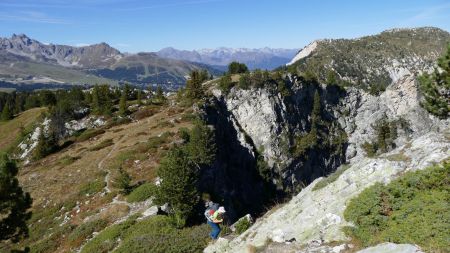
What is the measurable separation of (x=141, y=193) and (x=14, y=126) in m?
99.5

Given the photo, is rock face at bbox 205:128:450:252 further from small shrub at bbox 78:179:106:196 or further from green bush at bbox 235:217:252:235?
small shrub at bbox 78:179:106:196

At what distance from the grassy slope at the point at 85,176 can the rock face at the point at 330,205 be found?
72.5 feet

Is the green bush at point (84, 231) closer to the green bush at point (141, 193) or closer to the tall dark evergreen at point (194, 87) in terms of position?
the green bush at point (141, 193)

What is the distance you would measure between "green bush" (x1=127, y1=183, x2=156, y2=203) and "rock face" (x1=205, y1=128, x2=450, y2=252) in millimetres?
20789

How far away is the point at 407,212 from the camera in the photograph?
14812mm

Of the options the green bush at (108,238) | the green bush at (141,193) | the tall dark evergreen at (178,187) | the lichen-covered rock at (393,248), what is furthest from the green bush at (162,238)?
the lichen-covered rock at (393,248)

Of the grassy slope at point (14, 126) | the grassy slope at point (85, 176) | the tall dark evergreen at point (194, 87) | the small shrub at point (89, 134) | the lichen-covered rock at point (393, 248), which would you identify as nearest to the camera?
the lichen-covered rock at point (393, 248)

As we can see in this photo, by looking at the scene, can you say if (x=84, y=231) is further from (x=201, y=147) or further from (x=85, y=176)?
(x=201, y=147)

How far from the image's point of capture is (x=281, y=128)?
127000 mm

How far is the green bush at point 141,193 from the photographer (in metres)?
42.1

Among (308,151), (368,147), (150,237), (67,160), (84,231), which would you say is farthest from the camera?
(368,147)

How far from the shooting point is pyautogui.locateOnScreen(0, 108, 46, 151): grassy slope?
107 meters

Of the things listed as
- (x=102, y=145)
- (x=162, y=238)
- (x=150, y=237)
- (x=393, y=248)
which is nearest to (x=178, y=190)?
(x=150, y=237)

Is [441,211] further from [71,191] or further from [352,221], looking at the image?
[71,191]
